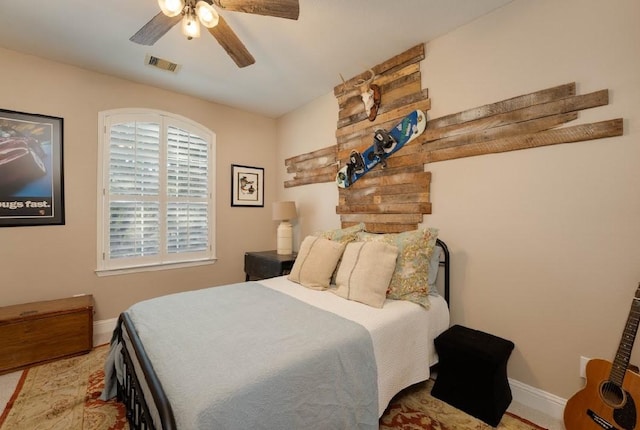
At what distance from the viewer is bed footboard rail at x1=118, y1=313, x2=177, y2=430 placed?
100 centimetres

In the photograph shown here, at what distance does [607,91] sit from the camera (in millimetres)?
1666

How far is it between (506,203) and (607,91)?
31.6 inches

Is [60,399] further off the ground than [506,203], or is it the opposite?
[506,203]

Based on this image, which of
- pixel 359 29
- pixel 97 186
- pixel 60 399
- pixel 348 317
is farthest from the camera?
pixel 97 186

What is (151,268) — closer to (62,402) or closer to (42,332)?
(42,332)

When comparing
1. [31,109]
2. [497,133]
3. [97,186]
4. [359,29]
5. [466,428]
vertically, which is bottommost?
[466,428]

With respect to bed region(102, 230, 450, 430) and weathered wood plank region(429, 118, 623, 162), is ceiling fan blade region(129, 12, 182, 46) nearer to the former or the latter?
bed region(102, 230, 450, 430)

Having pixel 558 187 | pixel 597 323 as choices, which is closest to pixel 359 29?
pixel 558 187

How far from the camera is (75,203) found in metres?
2.92

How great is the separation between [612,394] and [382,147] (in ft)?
7.22

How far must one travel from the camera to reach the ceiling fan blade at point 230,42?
1.84 meters

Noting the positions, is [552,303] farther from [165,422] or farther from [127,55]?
[127,55]

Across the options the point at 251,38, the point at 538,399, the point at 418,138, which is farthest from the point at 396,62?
the point at 538,399

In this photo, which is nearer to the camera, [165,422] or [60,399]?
[165,422]
